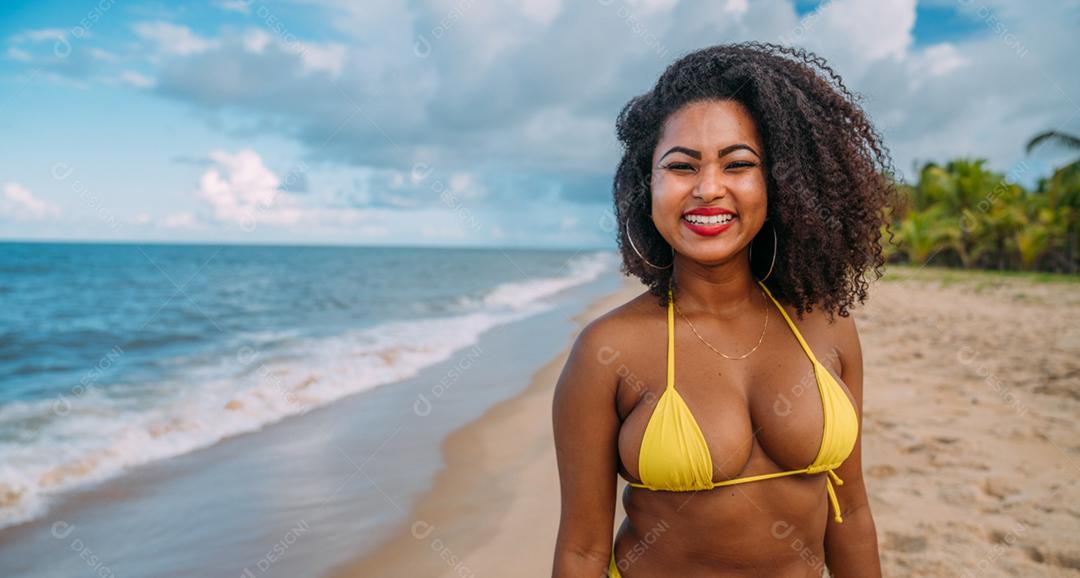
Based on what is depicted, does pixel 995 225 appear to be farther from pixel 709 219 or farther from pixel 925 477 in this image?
pixel 709 219

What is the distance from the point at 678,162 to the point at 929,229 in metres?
32.1

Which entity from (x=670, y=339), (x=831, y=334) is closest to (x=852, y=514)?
(x=831, y=334)

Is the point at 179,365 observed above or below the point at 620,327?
below

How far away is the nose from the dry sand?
2526 millimetres

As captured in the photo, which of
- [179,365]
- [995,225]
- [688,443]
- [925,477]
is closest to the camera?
[688,443]

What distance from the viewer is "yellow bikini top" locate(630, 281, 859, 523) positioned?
1.71 m

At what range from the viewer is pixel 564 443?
69.6 inches

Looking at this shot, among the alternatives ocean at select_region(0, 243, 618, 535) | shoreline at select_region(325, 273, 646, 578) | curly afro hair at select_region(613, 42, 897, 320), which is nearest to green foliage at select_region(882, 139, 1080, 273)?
ocean at select_region(0, 243, 618, 535)

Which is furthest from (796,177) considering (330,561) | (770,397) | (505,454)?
(505,454)

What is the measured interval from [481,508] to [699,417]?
10.6ft

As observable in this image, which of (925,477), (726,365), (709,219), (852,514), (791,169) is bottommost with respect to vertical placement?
(925,477)

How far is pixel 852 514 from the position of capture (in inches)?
80.3

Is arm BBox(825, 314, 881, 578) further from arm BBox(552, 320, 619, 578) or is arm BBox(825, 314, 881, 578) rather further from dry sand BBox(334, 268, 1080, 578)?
dry sand BBox(334, 268, 1080, 578)

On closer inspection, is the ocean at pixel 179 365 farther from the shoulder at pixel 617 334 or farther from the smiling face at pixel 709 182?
the smiling face at pixel 709 182
